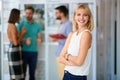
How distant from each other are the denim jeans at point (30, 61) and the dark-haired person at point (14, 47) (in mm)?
144

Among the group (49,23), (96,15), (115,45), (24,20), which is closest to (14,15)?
(24,20)

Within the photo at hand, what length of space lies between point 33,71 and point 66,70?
258 cm

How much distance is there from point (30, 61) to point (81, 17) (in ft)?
8.79

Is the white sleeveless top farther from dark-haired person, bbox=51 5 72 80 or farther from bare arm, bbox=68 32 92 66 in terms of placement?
dark-haired person, bbox=51 5 72 80

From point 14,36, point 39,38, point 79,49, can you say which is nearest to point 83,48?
point 79,49

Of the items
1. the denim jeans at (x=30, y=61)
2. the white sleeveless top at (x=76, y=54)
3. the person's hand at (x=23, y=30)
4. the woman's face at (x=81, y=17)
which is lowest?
the denim jeans at (x=30, y=61)

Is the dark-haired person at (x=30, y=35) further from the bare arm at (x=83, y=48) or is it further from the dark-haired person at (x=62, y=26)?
the bare arm at (x=83, y=48)

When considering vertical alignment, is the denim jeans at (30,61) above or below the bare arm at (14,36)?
below

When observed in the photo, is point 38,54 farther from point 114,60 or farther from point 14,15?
point 114,60

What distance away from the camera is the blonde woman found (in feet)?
7.50

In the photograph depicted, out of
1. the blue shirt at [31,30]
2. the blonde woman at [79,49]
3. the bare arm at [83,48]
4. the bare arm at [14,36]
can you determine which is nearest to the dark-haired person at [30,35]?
the blue shirt at [31,30]

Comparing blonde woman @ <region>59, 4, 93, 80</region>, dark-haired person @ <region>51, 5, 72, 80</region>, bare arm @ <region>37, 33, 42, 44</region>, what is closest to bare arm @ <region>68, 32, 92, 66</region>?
blonde woman @ <region>59, 4, 93, 80</region>

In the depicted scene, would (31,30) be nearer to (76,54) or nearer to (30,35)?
(30,35)

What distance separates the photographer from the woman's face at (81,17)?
236 centimetres
